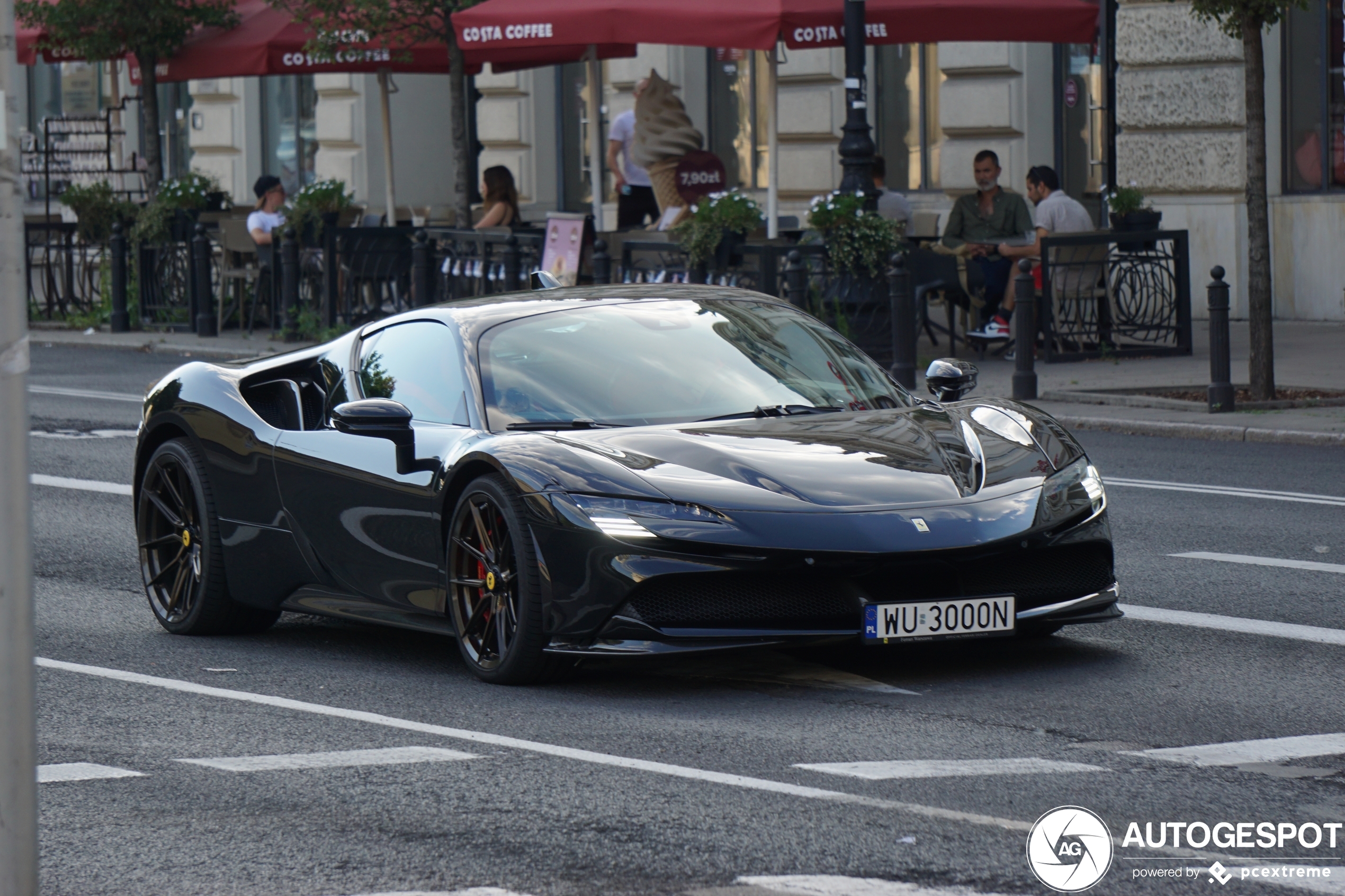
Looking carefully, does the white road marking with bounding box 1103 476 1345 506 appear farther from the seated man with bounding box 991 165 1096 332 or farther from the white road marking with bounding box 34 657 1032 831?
the seated man with bounding box 991 165 1096 332

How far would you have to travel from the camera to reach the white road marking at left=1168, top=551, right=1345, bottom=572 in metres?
8.79

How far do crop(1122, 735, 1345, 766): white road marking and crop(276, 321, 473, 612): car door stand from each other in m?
2.46

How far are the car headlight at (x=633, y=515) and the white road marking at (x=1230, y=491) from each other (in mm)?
5613

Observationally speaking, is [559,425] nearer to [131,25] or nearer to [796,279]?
[796,279]

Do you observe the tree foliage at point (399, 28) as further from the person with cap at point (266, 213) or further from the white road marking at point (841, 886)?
the white road marking at point (841, 886)

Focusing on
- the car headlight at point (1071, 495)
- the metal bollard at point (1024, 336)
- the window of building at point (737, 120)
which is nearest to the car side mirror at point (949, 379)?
the car headlight at point (1071, 495)

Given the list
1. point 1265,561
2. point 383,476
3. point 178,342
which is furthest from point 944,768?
point 178,342

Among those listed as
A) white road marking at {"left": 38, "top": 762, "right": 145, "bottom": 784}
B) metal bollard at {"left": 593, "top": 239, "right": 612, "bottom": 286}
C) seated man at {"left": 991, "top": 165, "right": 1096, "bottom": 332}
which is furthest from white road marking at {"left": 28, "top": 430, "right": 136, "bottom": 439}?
white road marking at {"left": 38, "top": 762, "right": 145, "bottom": 784}

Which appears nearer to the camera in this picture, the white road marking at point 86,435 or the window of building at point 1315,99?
the white road marking at point 86,435

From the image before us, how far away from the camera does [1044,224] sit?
1900 centimetres

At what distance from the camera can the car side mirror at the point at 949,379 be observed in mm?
7750

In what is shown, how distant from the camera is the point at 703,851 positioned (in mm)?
4676

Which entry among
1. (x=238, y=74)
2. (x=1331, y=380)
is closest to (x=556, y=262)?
(x=238, y=74)

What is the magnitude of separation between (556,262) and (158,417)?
11786 mm
